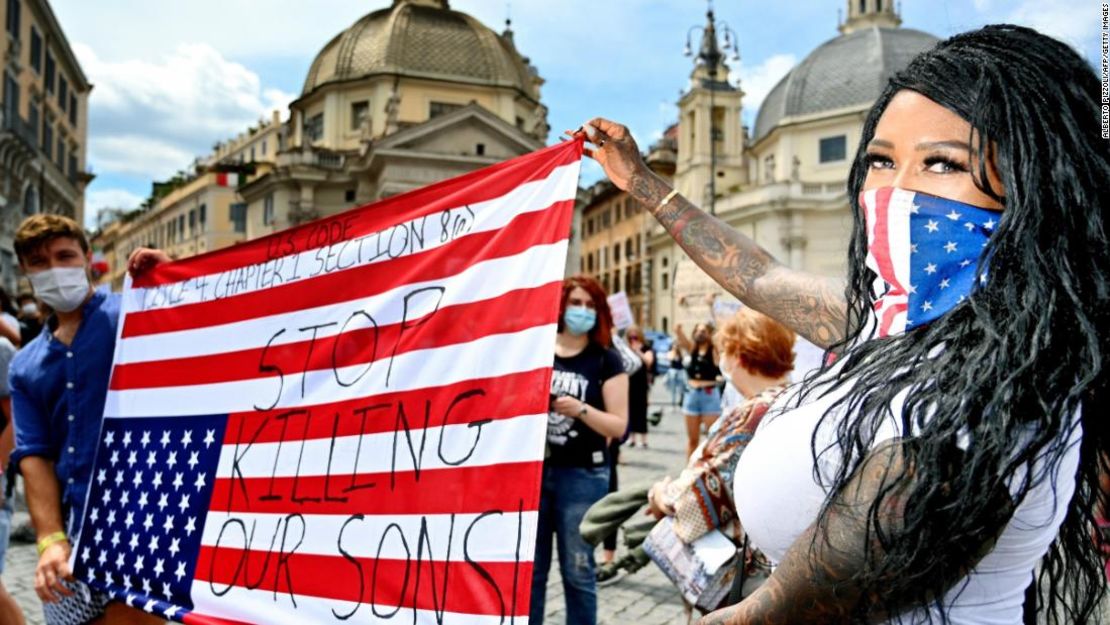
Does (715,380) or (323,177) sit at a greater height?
(323,177)

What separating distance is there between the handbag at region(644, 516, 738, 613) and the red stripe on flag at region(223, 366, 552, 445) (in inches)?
36.8

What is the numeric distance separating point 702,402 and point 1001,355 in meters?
8.33

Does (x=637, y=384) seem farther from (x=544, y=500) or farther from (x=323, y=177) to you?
(x=323, y=177)

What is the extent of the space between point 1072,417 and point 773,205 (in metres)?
49.2

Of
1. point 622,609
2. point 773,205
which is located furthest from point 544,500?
point 773,205

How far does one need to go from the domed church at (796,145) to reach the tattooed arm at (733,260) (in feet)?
139

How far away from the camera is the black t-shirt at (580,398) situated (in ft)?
13.2

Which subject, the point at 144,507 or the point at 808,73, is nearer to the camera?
the point at 144,507

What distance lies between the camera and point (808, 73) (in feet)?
176

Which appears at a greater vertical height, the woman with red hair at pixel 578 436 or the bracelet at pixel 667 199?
the bracelet at pixel 667 199

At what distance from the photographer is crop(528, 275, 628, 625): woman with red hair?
3832 millimetres

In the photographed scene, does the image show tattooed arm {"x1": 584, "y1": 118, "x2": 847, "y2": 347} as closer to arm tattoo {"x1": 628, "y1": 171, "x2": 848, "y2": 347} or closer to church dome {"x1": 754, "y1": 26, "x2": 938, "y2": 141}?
arm tattoo {"x1": 628, "y1": 171, "x2": 848, "y2": 347}

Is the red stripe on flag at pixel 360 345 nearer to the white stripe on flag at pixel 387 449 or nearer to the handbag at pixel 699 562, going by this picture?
the white stripe on flag at pixel 387 449

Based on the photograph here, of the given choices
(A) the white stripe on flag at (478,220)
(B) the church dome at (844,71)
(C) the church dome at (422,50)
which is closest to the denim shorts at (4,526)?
(A) the white stripe on flag at (478,220)
